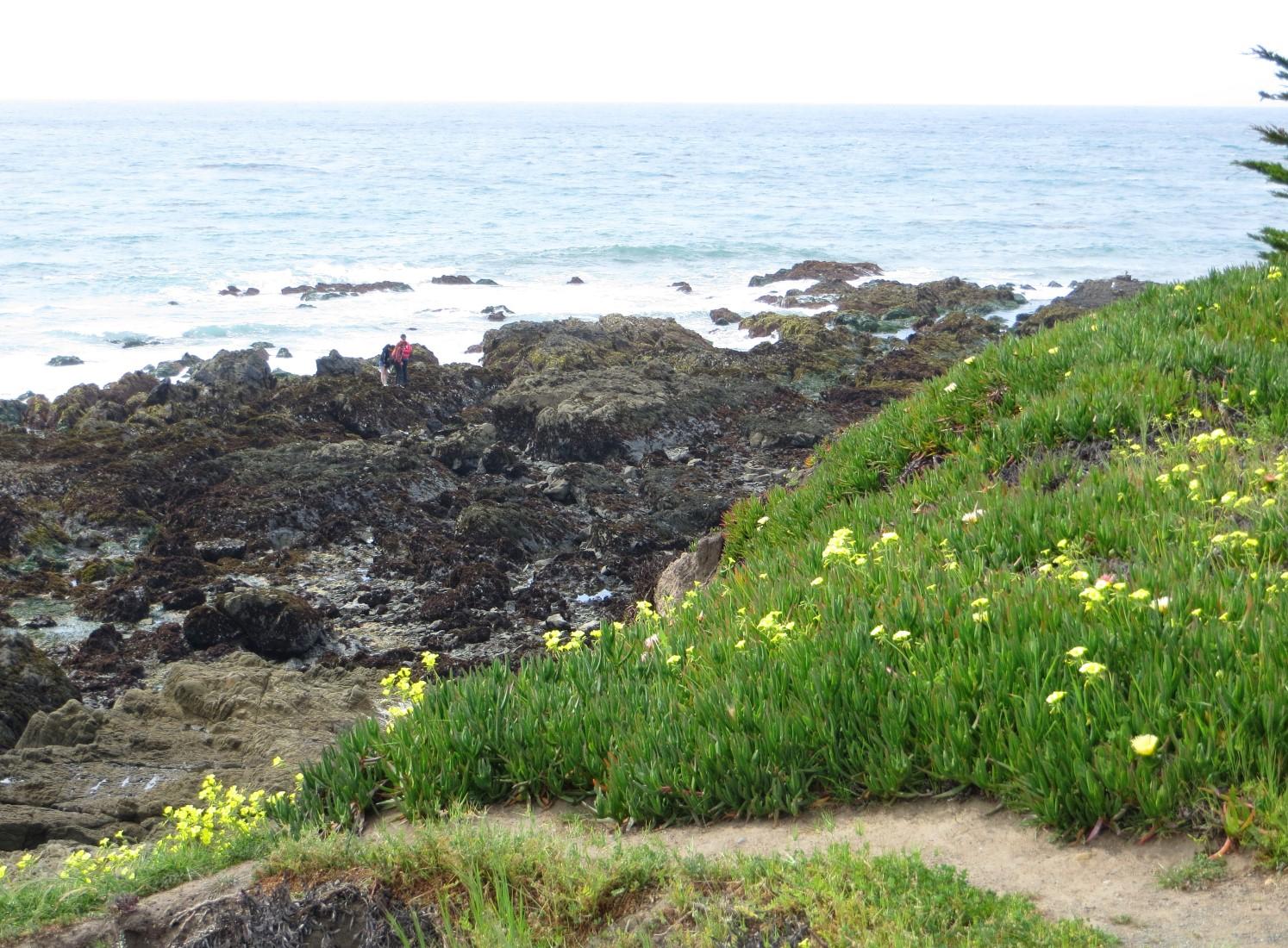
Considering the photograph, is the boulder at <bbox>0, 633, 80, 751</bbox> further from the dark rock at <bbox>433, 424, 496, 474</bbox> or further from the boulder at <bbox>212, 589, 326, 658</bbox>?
the dark rock at <bbox>433, 424, 496, 474</bbox>

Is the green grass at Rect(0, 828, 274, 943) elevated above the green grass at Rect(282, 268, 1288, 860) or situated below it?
below

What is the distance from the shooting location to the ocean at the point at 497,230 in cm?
3488

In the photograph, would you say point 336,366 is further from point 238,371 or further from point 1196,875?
point 1196,875

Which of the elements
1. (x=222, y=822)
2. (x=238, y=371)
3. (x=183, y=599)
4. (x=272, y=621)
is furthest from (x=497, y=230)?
(x=222, y=822)

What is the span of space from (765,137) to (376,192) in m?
78.3

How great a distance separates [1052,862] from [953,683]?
718mm

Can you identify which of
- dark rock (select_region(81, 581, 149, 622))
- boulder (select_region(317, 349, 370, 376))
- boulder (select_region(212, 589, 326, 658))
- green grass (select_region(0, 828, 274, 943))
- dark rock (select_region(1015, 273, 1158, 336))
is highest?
green grass (select_region(0, 828, 274, 943))

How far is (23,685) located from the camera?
9.51 meters

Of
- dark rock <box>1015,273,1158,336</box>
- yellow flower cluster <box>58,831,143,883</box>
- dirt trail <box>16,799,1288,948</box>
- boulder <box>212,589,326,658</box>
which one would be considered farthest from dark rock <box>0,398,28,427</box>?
dark rock <box>1015,273,1158,336</box>

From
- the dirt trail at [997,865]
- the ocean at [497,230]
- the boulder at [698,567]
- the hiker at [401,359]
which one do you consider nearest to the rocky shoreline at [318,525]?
the hiker at [401,359]

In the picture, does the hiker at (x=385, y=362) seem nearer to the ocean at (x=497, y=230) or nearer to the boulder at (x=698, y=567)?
the ocean at (x=497, y=230)

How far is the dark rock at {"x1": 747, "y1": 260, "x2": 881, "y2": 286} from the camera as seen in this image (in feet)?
134

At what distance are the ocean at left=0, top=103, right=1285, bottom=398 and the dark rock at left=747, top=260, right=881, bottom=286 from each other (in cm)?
110

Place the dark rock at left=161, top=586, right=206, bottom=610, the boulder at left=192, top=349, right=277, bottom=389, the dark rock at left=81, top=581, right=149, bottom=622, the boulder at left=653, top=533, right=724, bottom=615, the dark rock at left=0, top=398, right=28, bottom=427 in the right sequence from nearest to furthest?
the boulder at left=653, top=533, right=724, bottom=615
the dark rock at left=81, top=581, right=149, bottom=622
the dark rock at left=161, top=586, right=206, bottom=610
the dark rock at left=0, top=398, right=28, bottom=427
the boulder at left=192, top=349, right=277, bottom=389
